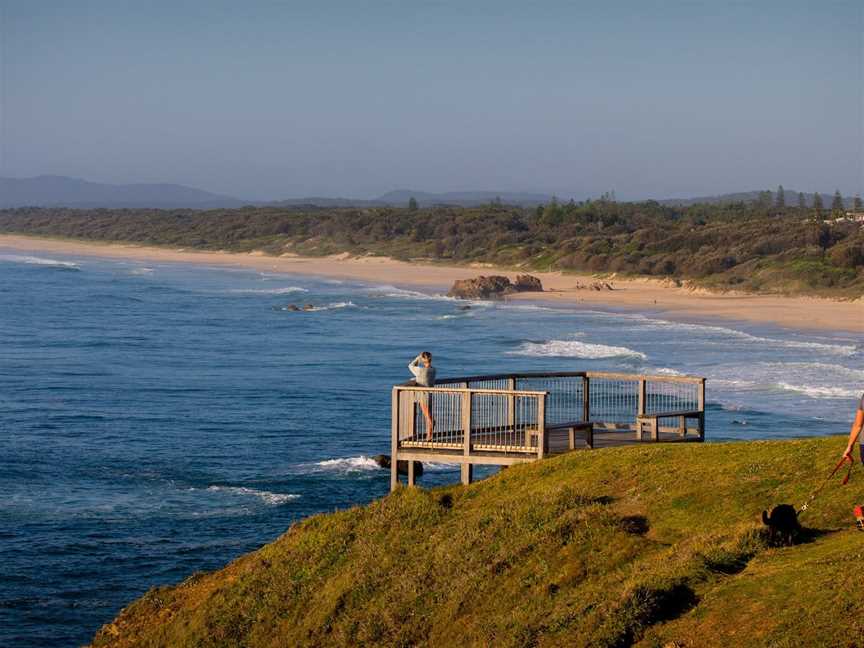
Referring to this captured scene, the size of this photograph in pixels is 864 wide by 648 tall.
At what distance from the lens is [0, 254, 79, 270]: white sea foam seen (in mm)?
108562

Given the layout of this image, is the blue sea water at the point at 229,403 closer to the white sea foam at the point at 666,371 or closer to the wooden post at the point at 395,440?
the white sea foam at the point at 666,371

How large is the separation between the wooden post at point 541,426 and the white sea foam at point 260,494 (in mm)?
7742

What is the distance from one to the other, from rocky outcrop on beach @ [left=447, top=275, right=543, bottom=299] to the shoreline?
96 cm

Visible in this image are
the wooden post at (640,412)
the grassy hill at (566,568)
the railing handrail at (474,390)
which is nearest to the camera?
the grassy hill at (566,568)

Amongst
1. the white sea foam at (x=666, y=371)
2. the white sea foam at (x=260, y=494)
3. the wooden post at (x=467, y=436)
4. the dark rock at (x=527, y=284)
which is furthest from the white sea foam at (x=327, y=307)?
the wooden post at (x=467, y=436)

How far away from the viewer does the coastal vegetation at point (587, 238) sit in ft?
228

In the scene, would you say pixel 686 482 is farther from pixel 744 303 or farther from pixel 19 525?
pixel 744 303

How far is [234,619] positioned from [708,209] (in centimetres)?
13149

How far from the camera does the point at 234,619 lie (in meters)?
13.8

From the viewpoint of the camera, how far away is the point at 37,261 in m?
117

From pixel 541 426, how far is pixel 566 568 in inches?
151

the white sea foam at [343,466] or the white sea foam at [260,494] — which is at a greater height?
the white sea foam at [343,466]

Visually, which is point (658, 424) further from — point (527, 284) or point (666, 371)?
point (527, 284)

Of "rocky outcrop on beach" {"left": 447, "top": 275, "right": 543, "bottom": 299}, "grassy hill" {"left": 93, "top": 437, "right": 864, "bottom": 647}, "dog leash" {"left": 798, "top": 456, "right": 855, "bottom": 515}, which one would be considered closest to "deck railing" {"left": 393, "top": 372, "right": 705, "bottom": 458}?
"grassy hill" {"left": 93, "top": 437, "right": 864, "bottom": 647}
